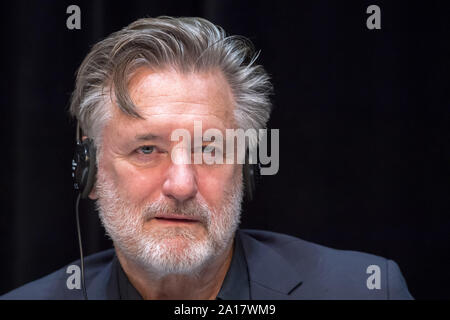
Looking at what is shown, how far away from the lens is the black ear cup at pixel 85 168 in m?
1.43

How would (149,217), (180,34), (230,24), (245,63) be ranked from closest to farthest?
(149,217), (180,34), (245,63), (230,24)

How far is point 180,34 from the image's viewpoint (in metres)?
1.49

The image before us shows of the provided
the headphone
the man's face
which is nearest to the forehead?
the man's face

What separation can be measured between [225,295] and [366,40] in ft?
2.94

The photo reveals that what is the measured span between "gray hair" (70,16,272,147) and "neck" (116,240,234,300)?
0.36m

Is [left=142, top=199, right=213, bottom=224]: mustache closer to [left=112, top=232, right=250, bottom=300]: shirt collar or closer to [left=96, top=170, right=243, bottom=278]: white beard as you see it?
[left=96, top=170, right=243, bottom=278]: white beard

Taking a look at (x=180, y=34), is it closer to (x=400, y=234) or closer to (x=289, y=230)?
(x=289, y=230)

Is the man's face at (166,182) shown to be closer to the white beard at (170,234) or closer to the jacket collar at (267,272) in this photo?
the white beard at (170,234)

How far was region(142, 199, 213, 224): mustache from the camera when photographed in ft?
4.45

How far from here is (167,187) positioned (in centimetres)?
134

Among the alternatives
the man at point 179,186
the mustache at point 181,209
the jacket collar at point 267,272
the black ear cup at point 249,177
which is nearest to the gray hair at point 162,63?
the man at point 179,186

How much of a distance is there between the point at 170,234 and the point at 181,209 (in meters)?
0.07

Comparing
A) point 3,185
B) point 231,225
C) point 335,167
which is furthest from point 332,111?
point 3,185

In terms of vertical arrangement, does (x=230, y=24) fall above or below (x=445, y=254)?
above
